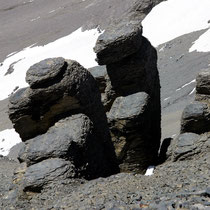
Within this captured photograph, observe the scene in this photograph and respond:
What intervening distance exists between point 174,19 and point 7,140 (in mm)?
26754

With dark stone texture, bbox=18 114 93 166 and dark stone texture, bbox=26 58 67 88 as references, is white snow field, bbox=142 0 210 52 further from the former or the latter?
dark stone texture, bbox=18 114 93 166

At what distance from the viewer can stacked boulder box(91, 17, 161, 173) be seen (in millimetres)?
20094

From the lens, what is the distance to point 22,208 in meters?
14.2

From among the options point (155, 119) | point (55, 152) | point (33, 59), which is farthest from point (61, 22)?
point (55, 152)

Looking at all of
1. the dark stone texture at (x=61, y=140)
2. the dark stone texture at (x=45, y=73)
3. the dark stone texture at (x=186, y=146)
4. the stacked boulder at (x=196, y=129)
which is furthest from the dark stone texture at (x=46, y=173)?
the stacked boulder at (x=196, y=129)

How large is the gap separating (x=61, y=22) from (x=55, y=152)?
67.4 m

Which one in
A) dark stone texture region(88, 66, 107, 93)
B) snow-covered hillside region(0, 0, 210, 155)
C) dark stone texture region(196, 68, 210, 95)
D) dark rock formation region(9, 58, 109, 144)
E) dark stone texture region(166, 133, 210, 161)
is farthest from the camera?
snow-covered hillside region(0, 0, 210, 155)

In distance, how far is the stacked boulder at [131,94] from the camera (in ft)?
65.9

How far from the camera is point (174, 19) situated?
5538 centimetres

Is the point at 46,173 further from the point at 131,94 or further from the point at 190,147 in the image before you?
the point at 131,94

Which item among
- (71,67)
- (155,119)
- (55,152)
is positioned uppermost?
(71,67)

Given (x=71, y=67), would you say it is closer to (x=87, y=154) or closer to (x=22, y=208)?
(x=87, y=154)

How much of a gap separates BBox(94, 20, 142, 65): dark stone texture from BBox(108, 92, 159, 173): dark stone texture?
217 centimetres

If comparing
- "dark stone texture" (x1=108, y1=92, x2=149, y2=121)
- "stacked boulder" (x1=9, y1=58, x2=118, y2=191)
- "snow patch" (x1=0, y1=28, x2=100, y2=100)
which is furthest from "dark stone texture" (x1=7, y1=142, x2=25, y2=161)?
"stacked boulder" (x1=9, y1=58, x2=118, y2=191)
